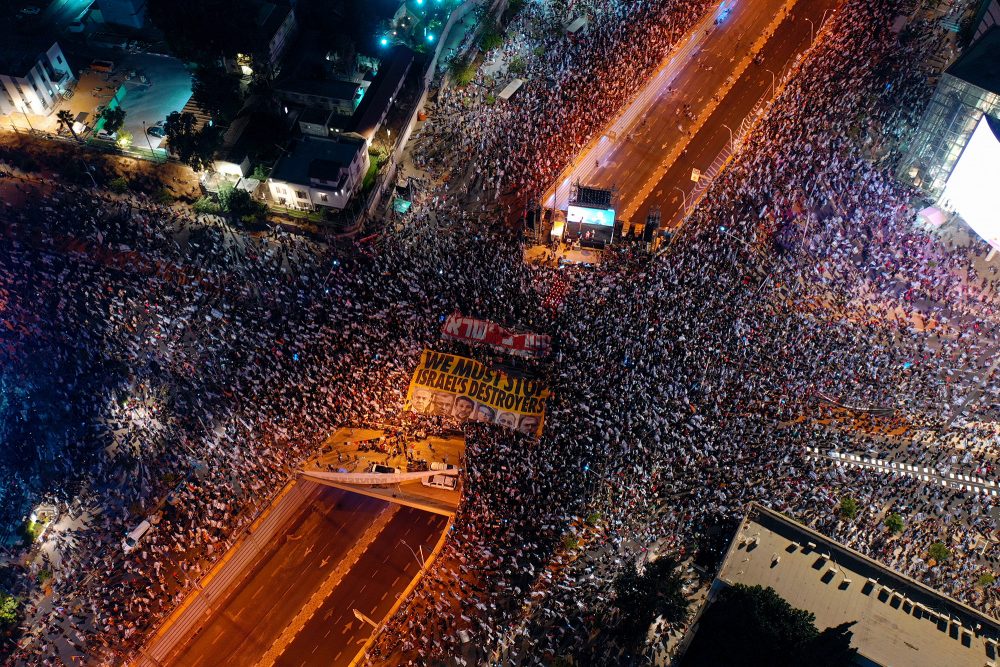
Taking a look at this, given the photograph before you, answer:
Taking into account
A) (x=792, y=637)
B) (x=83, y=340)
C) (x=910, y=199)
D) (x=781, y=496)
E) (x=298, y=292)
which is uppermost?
(x=910, y=199)

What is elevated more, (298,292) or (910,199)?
(910,199)

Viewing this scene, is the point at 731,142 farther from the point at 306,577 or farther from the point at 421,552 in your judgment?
the point at 306,577

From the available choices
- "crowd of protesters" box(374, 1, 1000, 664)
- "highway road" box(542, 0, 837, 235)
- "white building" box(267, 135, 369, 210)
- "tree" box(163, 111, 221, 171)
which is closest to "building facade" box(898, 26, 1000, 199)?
"crowd of protesters" box(374, 1, 1000, 664)

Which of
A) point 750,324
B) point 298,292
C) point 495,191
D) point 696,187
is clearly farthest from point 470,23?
point 750,324

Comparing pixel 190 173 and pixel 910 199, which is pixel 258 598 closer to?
pixel 190 173

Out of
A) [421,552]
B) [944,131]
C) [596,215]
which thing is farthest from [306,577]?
[944,131]

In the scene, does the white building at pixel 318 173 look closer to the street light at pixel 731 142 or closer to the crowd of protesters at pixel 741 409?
the crowd of protesters at pixel 741 409
